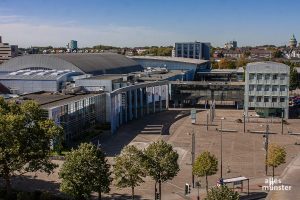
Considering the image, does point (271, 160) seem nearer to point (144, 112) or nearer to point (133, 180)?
point (133, 180)

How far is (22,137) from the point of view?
35.5 m

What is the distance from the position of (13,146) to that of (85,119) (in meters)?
32.8

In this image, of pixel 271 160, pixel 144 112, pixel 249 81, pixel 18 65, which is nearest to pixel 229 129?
pixel 249 81

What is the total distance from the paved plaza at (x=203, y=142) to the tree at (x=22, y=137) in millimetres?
6516

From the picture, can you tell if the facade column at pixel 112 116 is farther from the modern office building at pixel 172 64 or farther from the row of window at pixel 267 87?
the modern office building at pixel 172 64

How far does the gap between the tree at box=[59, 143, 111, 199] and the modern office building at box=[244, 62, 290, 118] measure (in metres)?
57.8

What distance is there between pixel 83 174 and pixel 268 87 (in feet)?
198

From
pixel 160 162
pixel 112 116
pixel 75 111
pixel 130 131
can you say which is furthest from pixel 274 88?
pixel 160 162

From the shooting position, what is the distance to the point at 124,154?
3569 cm

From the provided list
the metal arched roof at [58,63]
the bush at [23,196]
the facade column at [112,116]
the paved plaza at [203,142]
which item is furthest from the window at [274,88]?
the bush at [23,196]

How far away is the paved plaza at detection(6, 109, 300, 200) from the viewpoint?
42.2 meters

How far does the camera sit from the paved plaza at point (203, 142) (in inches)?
1663

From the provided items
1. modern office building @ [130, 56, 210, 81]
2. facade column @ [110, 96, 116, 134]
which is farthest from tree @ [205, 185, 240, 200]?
modern office building @ [130, 56, 210, 81]

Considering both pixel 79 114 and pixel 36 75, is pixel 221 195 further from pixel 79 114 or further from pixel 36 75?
pixel 36 75
